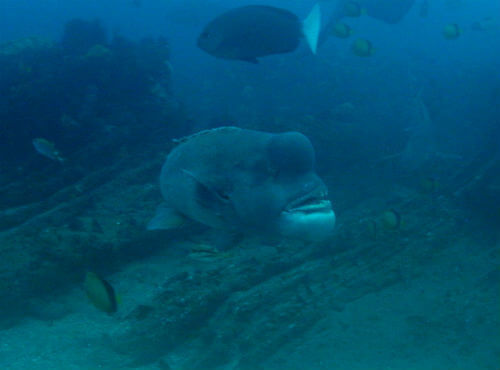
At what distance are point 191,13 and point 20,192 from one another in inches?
1121

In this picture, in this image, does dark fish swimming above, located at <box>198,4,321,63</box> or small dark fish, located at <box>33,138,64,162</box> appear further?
small dark fish, located at <box>33,138,64,162</box>

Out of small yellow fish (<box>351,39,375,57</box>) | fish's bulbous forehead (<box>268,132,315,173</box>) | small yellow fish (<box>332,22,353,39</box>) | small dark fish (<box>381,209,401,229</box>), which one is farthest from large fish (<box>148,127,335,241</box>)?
small yellow fish (<box>332,22,353,39</box>)

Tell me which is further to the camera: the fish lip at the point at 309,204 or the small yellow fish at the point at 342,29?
the small yellow fish at the point at 342,29

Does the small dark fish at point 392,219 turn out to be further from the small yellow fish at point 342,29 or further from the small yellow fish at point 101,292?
the small yellow fish at point 342,29

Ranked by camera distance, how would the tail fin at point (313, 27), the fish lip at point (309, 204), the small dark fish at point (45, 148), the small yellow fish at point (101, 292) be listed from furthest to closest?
the small dark fish at point (45, 148)
the tail fin at point (313, 27)
the small yellow fish at point (101, 292)
the fish lip at point (309, 204)

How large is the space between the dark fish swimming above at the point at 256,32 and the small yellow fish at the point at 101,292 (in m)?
3.02

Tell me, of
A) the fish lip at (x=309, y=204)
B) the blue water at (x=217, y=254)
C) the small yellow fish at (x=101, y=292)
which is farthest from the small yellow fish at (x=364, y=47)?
the small yellow fish at (x=101, y=292)

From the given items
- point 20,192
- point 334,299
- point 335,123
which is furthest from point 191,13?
point 334,299

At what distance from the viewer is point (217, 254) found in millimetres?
3396

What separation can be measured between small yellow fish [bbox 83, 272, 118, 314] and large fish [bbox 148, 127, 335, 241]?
1.05m

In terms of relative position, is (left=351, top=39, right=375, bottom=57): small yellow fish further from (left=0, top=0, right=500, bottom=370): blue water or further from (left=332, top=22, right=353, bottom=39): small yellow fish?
(left=0, top=0, right=500, bottom=370): blue water

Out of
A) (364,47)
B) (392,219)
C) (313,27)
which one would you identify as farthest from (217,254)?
(364,47)

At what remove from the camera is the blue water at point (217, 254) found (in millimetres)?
4742

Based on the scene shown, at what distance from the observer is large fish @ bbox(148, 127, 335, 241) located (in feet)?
8.26
